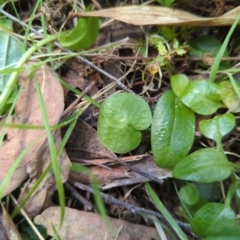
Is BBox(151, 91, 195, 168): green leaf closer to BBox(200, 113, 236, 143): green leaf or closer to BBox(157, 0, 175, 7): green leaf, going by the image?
BBox(200, 113, 236, 143): green leaf

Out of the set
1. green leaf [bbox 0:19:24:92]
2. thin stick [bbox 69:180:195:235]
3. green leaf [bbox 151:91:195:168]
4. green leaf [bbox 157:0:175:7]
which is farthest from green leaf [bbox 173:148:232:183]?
green leaf [bbox 0:19:24:92]

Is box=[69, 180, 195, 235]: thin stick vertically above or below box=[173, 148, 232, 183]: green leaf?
below

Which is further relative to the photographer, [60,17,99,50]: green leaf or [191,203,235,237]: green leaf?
[60,17,99,50]: green leaf

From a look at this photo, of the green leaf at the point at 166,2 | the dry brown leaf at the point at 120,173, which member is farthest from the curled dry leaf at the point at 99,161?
the green leaf at the point at 166,2

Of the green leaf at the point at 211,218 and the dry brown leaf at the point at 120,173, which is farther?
the dry brown leaf at the point at 120,173

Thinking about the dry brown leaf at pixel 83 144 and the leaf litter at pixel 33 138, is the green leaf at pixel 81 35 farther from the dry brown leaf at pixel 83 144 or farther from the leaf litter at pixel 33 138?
the dry brown leaf at pixel 83 144

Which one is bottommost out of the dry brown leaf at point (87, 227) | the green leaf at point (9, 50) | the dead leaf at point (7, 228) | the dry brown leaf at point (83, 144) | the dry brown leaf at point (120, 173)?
the dry brown leaf at point (87, 227)

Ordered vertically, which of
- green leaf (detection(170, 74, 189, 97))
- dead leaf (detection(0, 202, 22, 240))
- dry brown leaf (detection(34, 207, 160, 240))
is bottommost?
dry brown leaf (detection(34, 207, 160, 240))
